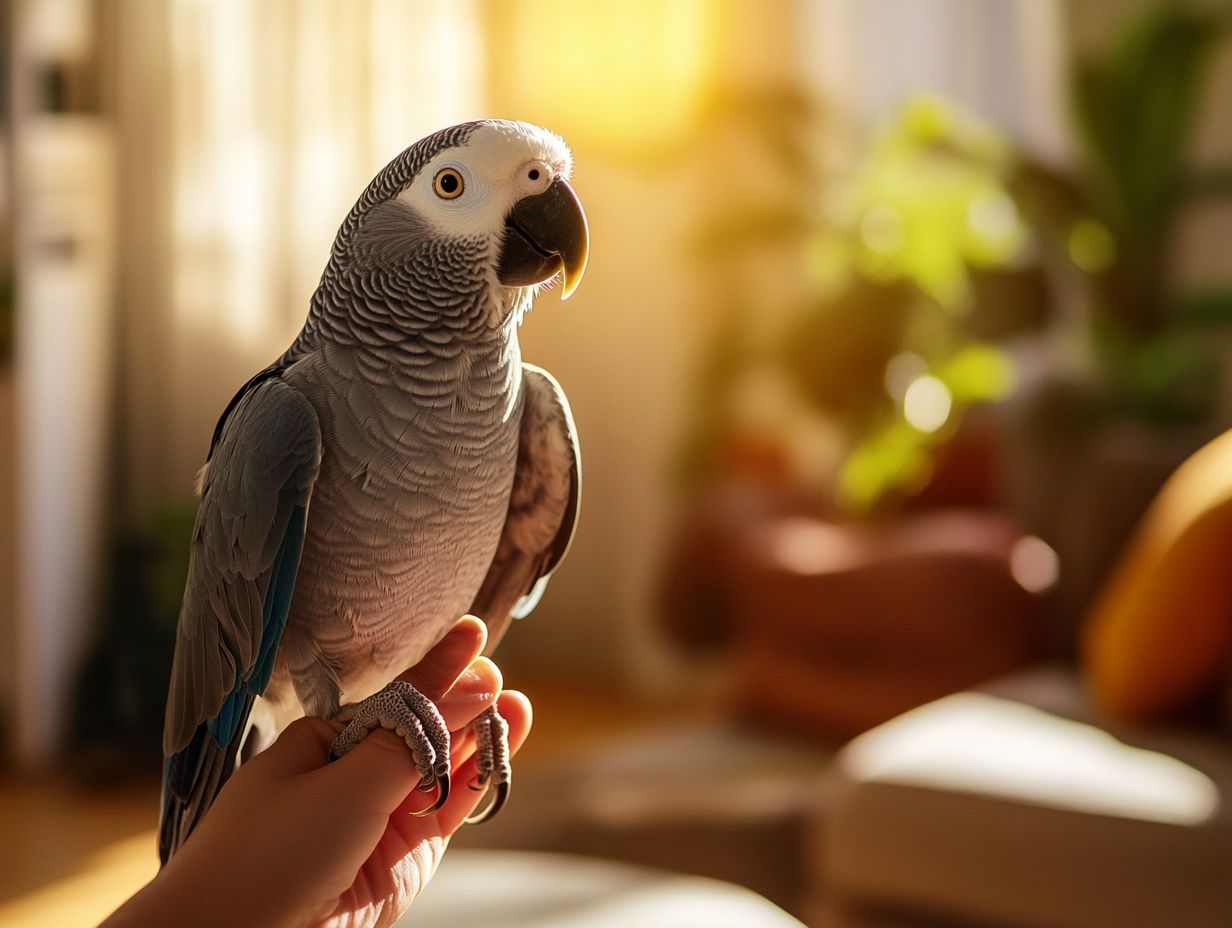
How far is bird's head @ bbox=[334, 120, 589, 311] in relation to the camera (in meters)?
0.69

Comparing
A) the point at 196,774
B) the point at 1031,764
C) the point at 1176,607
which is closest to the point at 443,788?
the point at 196,774

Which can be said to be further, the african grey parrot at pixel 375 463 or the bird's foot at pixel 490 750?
the bird's foot at pixel 490 750

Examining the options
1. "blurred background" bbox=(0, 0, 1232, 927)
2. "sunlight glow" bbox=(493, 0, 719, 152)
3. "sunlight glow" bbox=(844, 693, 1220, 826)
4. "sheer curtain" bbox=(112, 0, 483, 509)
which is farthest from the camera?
"sunlight glow" bbox=(493, 0, 719, 152)

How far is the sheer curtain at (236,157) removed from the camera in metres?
2.36

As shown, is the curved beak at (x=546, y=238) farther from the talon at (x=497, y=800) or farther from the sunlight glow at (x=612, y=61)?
the sunlight glow at (x=612, y=61)

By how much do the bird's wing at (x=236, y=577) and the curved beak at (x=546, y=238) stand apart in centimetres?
16

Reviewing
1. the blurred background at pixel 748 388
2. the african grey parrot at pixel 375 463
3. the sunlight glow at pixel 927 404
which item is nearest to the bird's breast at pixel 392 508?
the african grey parrot at pixel 375 463

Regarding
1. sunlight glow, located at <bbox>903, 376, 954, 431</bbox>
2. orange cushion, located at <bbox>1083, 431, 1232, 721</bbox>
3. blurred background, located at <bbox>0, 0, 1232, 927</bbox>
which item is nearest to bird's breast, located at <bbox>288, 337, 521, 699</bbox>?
blurred background, located at <bbox>0, 0, 1232, 927</bbox>

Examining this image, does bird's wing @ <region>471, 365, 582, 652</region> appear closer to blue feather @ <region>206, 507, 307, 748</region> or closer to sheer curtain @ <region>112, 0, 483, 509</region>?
blue feather @ <region>206, 507, 307, 748</region>

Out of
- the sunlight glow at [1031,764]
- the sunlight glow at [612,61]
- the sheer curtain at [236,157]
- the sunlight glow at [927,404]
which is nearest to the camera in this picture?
the sunlight glow at [1031,764]

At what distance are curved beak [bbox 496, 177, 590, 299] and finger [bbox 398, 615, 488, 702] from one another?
9.3 inches

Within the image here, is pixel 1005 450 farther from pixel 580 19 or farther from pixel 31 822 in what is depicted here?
pixel 31 822

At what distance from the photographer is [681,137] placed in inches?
135

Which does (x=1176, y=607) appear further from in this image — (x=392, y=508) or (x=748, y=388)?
(x=748, y=388)
